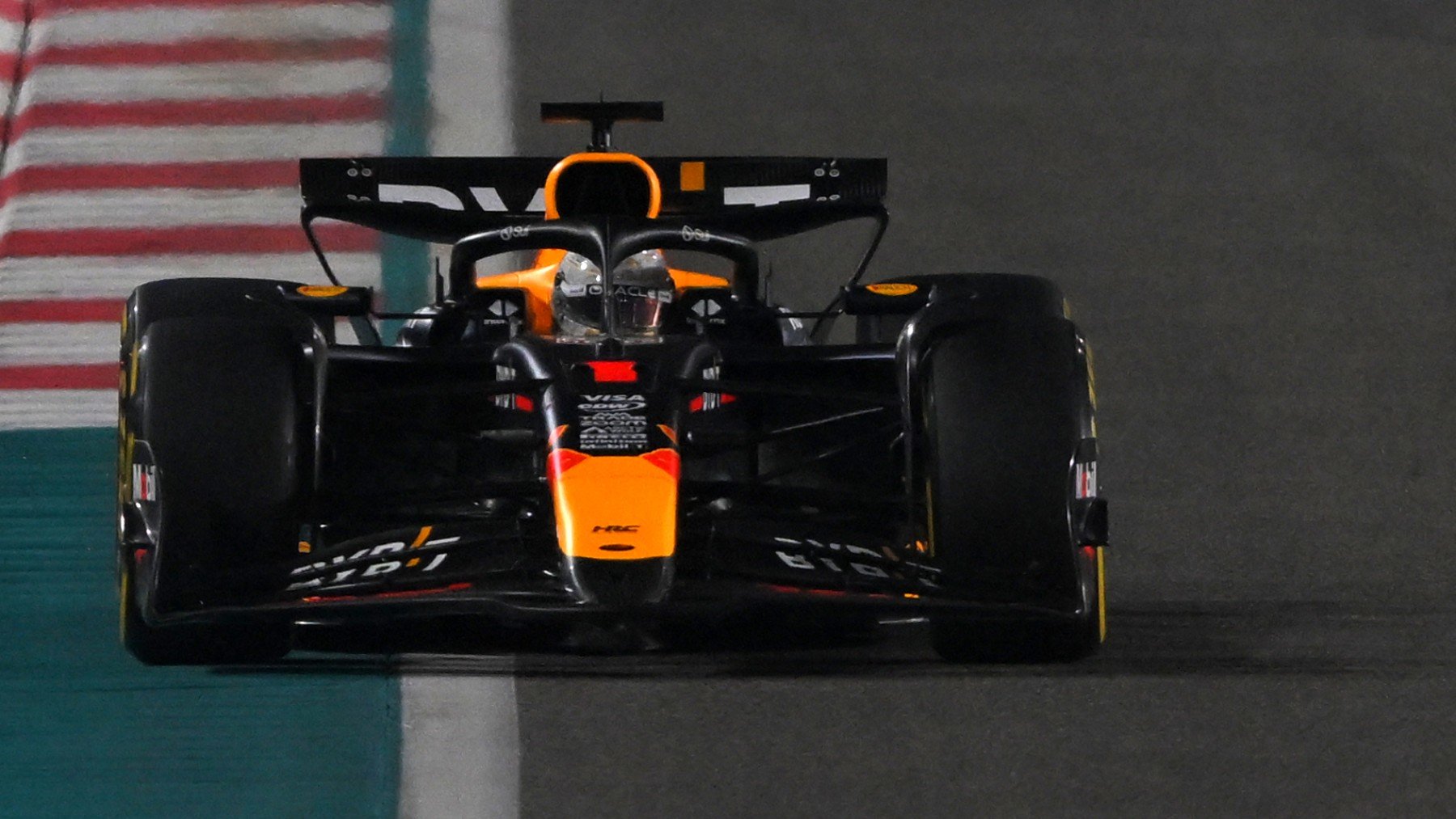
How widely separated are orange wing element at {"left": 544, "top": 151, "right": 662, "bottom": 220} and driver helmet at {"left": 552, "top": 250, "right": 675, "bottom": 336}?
322 millimetres

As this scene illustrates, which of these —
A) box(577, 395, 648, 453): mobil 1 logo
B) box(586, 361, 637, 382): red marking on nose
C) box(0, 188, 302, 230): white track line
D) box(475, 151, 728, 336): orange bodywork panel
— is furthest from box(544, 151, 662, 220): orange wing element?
box(0, 188, 302, 230): white track line

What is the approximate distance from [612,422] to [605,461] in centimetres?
15

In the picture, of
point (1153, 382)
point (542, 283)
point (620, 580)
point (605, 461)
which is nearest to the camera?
point (620, 580)

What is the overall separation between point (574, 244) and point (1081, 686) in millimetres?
1919

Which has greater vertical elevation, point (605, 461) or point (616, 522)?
point (605, 461)

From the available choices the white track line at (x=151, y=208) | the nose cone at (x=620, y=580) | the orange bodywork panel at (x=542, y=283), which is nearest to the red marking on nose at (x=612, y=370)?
the nose cone at (x=620, y=580)

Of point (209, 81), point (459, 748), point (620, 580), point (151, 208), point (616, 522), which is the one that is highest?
point (209, 81)

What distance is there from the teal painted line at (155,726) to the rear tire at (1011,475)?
1679 millimetres

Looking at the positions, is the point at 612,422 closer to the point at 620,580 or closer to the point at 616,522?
the point at 616,522

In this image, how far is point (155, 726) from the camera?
634cm

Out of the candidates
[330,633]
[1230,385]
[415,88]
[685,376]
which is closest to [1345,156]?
[1230,385]

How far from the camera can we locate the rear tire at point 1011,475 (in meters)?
5.52

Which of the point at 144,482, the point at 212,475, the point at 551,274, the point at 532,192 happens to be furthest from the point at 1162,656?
the point at 144,482

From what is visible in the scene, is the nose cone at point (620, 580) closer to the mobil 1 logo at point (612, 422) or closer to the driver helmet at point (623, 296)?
the mobil 1 logo at point (612, 422)
